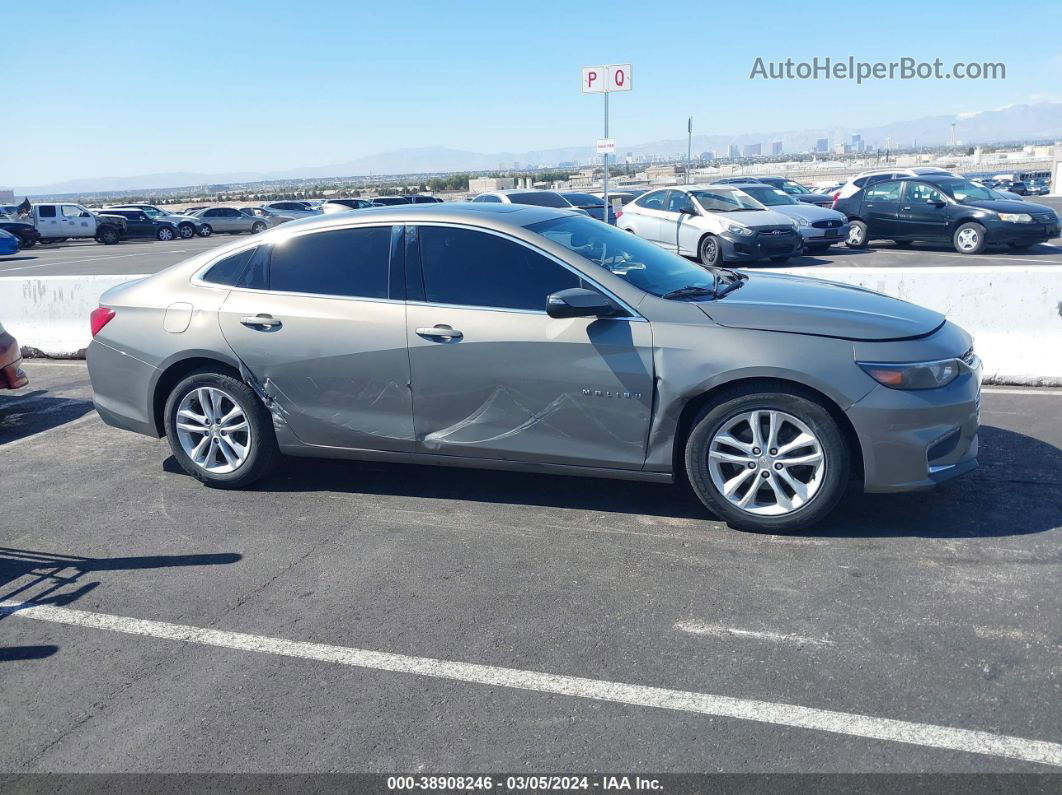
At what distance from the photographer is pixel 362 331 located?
517cm

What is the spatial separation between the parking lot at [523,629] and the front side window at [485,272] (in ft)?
3.93

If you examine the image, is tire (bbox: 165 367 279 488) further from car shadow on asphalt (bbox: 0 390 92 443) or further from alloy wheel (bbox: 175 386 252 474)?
car shadow on asphalt (bbox: 0 390 92 443)

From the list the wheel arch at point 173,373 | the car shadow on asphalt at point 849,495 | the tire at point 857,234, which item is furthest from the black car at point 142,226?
the wheel arch at point 173,373

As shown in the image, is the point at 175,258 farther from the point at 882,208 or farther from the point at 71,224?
the point at 882,208

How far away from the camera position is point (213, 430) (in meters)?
5.61

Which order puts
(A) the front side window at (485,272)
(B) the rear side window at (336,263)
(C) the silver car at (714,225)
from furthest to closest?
(C) the silver car at (714,225)
(B) the rear side window at (336,263)
(A) the front side window at (485,272)

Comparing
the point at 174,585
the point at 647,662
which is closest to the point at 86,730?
the point at 174,585

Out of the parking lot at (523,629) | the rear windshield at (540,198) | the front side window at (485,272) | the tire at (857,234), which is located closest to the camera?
the parking lot at (523,629)

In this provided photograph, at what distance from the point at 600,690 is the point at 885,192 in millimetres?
17885

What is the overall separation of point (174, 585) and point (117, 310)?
7.50 ft

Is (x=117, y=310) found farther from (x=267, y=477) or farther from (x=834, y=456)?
(x=834, y=456)

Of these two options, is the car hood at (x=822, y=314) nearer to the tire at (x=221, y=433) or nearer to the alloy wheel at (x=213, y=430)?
the tire at (x=221, y=433)

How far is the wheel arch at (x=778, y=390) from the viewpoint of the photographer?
4527 millimetres

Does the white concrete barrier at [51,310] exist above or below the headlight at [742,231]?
below
